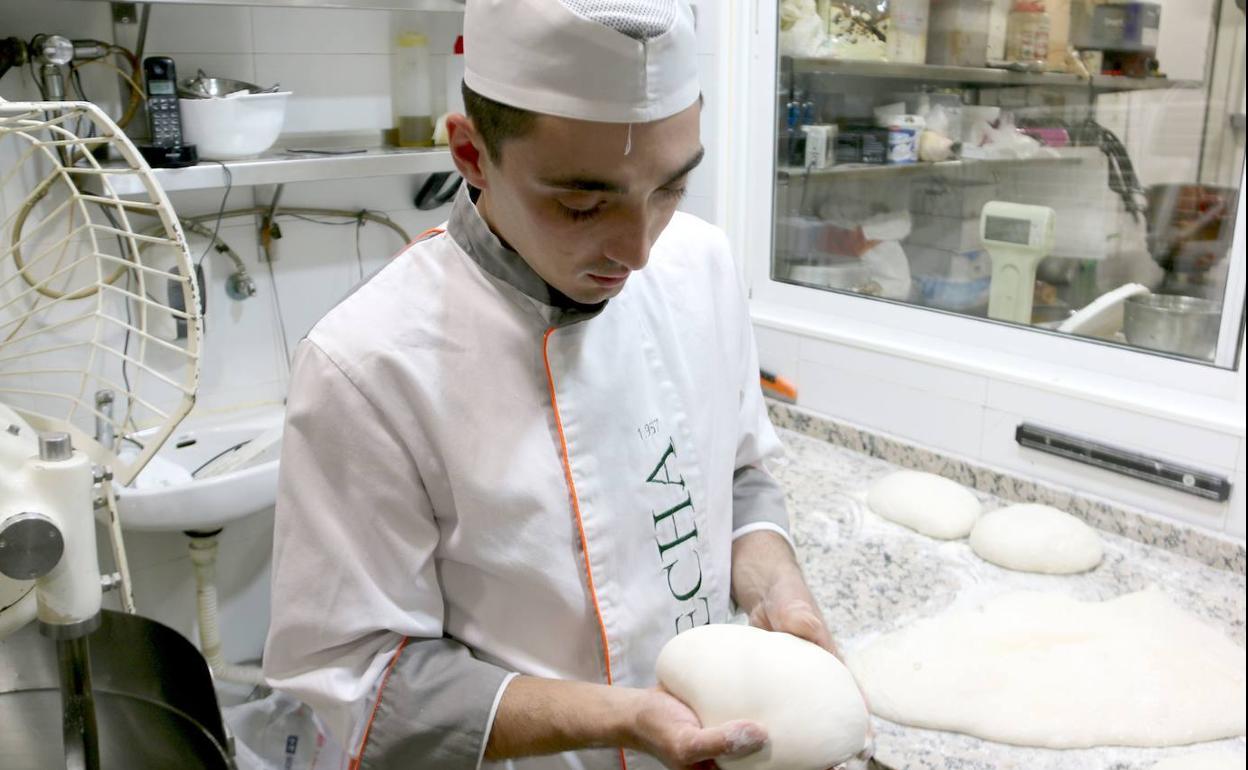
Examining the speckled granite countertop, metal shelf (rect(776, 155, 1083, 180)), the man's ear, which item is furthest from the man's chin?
metal shelf (rect(776, 155, 1083, 180))

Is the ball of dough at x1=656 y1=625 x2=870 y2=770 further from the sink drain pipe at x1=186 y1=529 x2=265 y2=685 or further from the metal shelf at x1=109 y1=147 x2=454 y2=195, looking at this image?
the sink drain pipe at x1=186 y1=529 x2=265 y2=685

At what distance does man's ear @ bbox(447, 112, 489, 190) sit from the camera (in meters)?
0.84

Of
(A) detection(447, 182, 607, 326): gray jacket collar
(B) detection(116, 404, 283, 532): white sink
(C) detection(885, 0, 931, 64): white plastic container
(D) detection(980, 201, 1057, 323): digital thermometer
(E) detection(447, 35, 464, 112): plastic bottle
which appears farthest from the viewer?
(E) detection(447, 35, 464, 112): plastic bottle

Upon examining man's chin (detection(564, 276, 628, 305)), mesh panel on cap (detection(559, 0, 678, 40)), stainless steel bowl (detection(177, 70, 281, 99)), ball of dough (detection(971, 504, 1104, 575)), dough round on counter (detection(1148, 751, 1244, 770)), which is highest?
mesh panel on cap (detection(559, 0, 678, 40))

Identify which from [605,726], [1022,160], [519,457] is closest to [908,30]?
[1022,160]

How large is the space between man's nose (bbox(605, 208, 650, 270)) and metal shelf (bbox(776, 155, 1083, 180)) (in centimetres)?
140

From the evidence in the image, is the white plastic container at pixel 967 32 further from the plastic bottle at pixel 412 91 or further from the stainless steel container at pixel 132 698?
the stainless steel container at pixel 132 698

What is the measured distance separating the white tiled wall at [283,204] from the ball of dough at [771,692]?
1483 mm

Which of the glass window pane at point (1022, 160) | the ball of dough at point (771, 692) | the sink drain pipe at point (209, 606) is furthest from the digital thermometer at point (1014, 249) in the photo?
the sink drain pipe at point (209, 606)

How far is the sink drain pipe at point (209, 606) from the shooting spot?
1.98 m

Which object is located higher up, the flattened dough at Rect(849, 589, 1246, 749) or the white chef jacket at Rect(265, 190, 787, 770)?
the white chef jacket at Rect(265, 190, 787, 770)

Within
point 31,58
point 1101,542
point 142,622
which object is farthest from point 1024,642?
point 31,58

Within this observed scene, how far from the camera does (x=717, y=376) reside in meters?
1.08

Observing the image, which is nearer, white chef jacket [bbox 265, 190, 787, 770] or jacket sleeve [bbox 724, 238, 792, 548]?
white chef jacket [bbox 265, 190, 787, 770]
